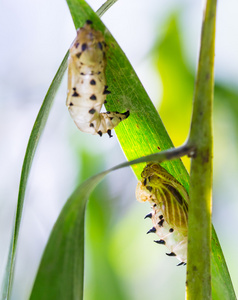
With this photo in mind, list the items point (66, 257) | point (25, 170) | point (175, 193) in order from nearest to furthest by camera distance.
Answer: point (66, 257), point (25, 170), point (175, 193)

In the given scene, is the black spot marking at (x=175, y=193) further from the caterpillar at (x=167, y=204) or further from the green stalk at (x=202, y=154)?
the green stalk at (x=202, y=154)

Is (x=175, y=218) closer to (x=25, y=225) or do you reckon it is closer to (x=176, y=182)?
(x=176, y=182)

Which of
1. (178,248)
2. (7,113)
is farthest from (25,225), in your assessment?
(178,248)

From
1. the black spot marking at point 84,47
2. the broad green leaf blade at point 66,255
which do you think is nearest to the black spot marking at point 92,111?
the black spot marking at point 84,47

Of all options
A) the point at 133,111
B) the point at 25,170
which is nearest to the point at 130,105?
the point at 133,111

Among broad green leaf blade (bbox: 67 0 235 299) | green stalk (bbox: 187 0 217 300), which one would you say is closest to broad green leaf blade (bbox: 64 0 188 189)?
broad green leaf blade (bbox: 67 0 235 299)

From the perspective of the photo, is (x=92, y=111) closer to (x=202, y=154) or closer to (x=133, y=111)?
(x=133, y=111)
